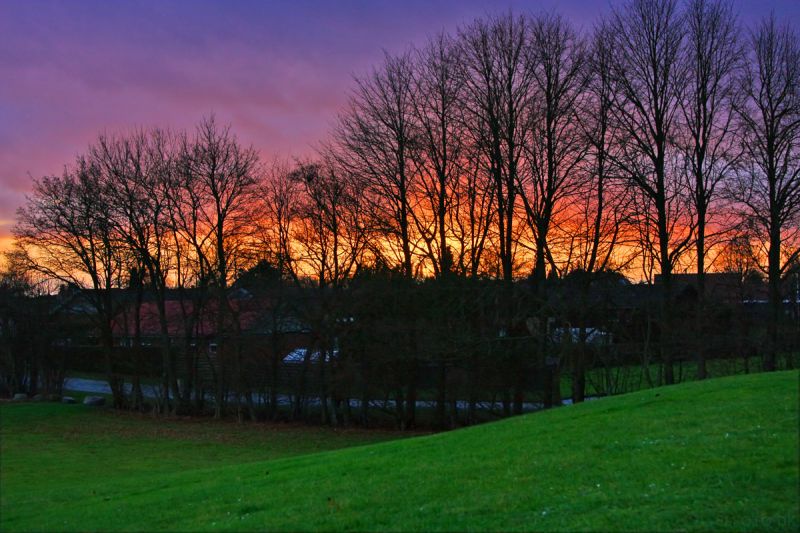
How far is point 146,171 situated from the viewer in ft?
126

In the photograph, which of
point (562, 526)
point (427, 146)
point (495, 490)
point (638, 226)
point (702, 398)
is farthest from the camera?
point (427, 146)

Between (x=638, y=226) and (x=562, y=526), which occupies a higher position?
(x=638, y=226)

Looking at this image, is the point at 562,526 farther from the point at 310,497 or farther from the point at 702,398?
the point at 702,398

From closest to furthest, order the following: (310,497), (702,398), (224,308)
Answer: (310,497) → (702,398) → (224,308)

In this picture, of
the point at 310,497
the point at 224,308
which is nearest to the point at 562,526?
the point at 310,497

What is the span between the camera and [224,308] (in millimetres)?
36781

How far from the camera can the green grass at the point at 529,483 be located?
7043 millimetres

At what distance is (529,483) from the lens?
339 inches

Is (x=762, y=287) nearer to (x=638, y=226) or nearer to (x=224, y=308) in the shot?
(x=638, y=226)

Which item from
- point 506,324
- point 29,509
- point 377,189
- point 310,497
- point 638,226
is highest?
point 377,189

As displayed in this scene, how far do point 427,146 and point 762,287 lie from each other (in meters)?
17.5

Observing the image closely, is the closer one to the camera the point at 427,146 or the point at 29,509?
the point at 29,509

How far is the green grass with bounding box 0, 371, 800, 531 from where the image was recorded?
7.04 metres

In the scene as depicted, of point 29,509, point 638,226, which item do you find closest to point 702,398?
point 29,509
